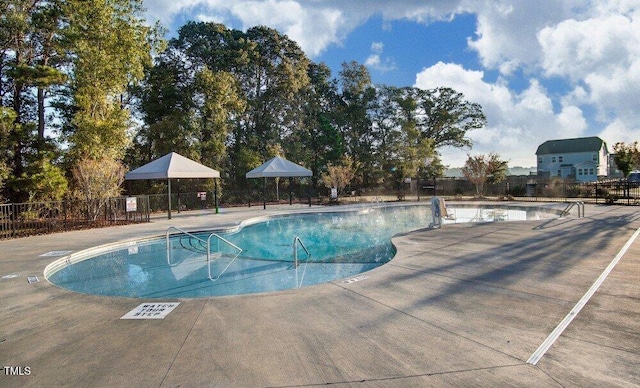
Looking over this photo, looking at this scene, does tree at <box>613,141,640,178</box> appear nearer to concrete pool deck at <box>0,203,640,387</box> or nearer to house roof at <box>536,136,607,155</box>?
house roof at <box>536,136,607,155</box>

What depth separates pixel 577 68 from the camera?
45.6ft

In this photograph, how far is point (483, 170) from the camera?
22.4m

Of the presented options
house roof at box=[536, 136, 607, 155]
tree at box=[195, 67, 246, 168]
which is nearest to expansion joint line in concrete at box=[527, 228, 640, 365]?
tree at box=[195, 67, 246, 168]

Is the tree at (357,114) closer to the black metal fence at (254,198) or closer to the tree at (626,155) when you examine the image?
the black metal fence at (254,198)

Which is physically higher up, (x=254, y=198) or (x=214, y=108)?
(x=214, y=108)

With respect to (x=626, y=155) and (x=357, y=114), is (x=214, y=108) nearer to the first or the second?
(x=357, y=114)

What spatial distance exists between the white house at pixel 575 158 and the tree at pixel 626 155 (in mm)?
14323

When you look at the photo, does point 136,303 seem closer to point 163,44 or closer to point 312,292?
point 312,292

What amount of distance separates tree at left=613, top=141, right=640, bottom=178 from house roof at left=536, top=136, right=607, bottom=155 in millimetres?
18892

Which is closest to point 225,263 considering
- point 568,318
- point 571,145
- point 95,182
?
point 568,318

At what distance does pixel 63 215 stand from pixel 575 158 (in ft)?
169

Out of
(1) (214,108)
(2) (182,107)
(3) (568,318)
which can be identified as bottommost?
(3) (568,318)

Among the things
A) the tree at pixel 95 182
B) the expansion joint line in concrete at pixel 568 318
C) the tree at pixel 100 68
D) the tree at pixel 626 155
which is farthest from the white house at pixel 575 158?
the tree at pixel 95 182

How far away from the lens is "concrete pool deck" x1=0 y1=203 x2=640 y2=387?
2.76 metres
